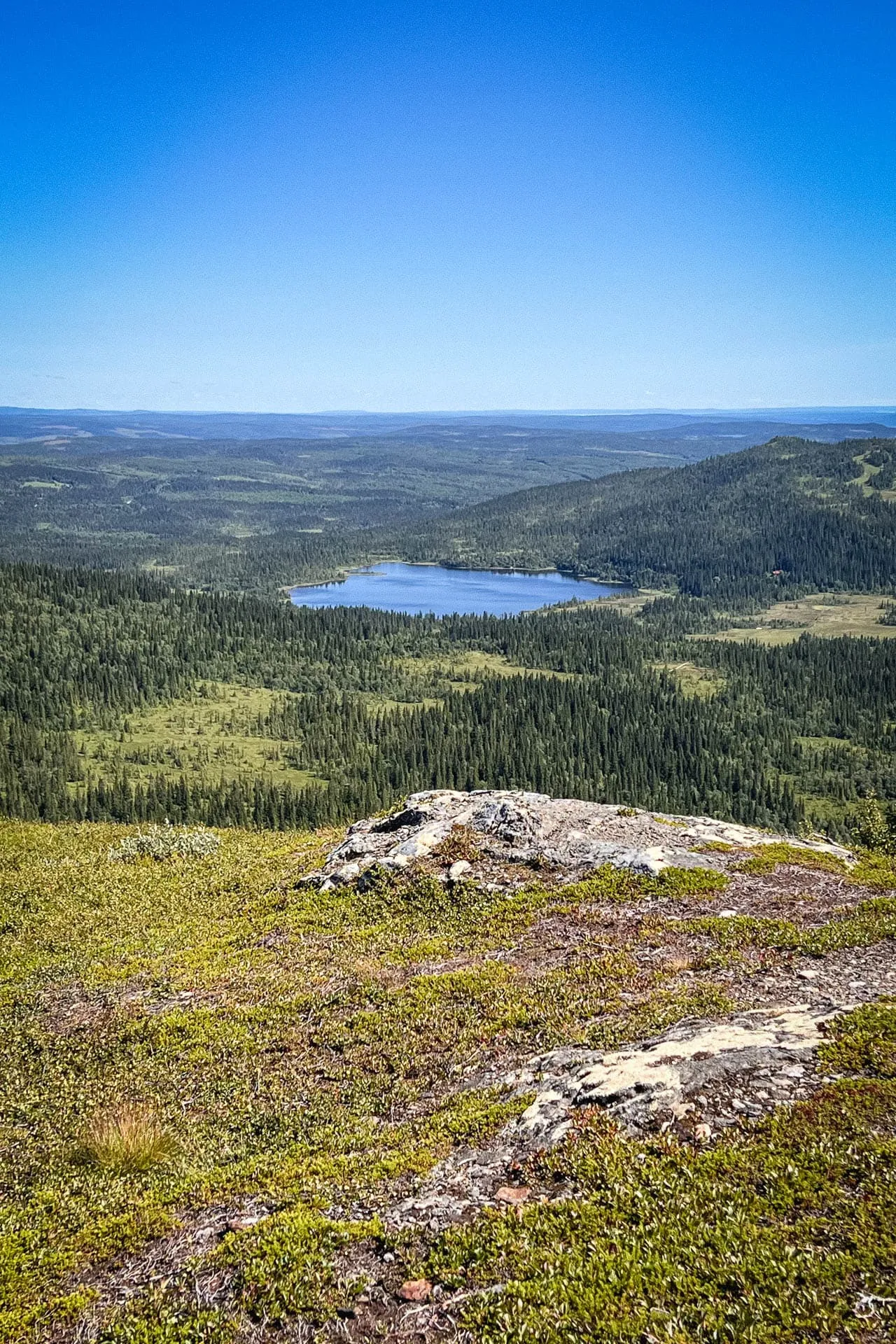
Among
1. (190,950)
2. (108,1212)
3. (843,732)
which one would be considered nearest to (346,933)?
(190,950)

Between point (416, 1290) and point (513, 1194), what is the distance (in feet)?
7.25

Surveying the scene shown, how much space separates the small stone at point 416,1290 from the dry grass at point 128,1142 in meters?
6.80

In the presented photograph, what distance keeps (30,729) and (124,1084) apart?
115m

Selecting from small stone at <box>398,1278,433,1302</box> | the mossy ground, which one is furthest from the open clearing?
small stone at <box>398,1278,433,1302</box>

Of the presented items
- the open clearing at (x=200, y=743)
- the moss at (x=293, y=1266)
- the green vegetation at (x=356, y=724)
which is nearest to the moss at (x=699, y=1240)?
the moss at (x=293, y=1266)

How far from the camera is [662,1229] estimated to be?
1187 cm

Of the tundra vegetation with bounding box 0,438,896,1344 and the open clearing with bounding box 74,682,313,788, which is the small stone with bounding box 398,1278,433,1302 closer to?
the tundra vegetation with bounding box 0,438,896,1344

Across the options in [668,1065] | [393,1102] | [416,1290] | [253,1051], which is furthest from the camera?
[253,1051]

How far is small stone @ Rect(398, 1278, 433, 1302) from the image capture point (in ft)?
38.2

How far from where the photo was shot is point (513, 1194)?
13.4 m

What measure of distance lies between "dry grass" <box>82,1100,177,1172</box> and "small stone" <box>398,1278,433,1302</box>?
680 cm

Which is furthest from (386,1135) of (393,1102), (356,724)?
(356,724)

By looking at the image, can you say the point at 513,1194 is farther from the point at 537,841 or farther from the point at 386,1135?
the point at 537,841

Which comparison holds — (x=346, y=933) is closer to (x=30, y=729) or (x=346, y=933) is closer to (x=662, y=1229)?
(x=662, y=1229)
